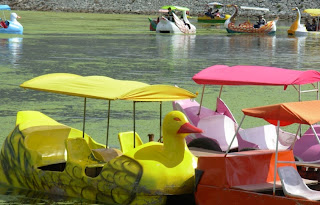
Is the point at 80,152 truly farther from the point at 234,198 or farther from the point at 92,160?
the point at 234,198

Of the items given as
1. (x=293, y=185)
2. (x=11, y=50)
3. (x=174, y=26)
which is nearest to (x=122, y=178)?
(x=293, y=185)

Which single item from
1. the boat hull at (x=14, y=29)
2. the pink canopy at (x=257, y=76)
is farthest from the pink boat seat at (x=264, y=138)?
the boat hull at (x=14, y=29)

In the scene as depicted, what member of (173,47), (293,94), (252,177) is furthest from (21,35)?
(252,177)

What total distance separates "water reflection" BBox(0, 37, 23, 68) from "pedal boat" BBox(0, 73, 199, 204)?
13.0 metres

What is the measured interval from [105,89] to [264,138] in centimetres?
293

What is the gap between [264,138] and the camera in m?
11.1

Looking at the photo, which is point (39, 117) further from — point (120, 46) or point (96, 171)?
point (120, 46)

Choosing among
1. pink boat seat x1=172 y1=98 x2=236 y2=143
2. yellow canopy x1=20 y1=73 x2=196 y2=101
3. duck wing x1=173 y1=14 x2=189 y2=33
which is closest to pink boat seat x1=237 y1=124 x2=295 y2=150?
pink boat seat x1=172 y1=98 x2=236 y2=143

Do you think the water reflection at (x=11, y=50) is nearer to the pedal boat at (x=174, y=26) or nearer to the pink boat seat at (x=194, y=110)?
the pedal boat at (x=174, y=26)

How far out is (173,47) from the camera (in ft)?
106

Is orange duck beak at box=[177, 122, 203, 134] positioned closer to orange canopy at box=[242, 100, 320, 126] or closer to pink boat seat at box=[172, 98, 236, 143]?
orange canopy at box=[242, 100, 320, 126]

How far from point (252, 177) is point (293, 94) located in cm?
942

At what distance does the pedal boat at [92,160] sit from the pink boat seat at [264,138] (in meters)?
2.06

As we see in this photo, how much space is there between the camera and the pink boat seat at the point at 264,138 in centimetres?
1093
